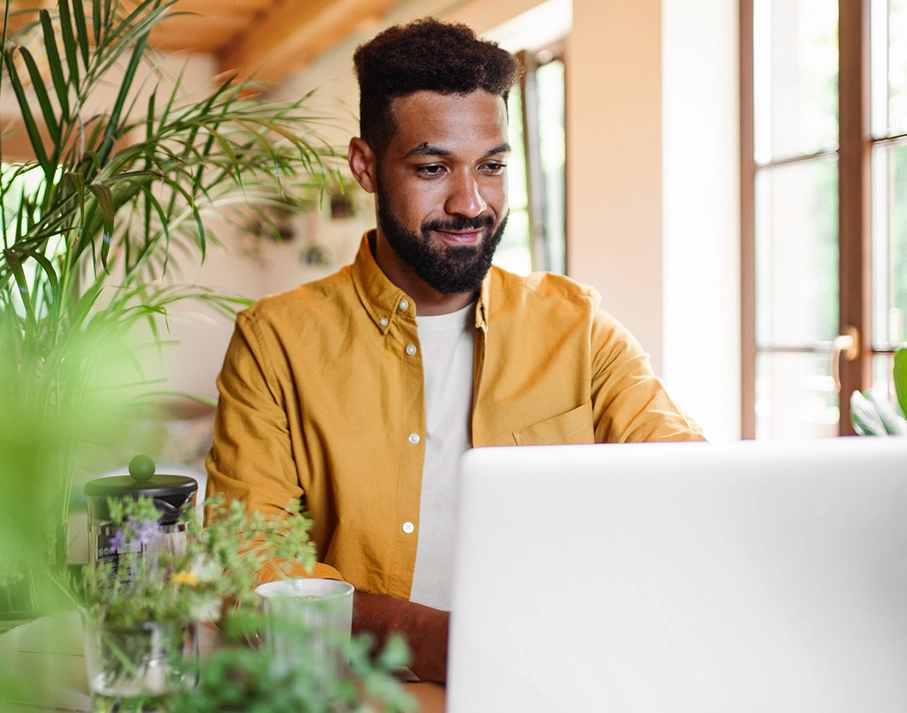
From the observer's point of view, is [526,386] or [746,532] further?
[526,386]

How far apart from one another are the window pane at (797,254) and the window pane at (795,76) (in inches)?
3.9

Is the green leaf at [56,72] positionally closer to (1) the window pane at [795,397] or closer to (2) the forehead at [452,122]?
(2) the forehead at [452,122]

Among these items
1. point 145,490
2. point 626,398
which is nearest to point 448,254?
point 626,398

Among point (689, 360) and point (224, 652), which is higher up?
point (689, 360)

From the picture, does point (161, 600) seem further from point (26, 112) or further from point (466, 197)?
point (26, 112)

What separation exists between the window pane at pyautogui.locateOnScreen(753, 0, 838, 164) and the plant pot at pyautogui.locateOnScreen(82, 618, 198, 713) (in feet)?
9.05

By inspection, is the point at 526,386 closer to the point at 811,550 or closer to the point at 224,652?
the point at 811,550

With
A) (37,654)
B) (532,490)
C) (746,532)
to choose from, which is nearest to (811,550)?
(746,532)

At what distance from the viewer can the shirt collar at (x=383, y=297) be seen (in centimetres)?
154

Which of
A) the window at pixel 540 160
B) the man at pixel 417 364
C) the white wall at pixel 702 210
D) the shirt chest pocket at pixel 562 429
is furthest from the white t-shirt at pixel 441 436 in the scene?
→ the window at pixel 540 160

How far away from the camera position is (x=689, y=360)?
310 centimetres

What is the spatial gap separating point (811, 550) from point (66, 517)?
54.0 inches

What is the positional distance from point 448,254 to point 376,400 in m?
0.28

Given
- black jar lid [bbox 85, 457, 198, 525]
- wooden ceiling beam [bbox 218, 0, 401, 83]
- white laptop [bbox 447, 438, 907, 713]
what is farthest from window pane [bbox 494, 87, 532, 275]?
white laptop [bbox 447, 438, 907, 713]
